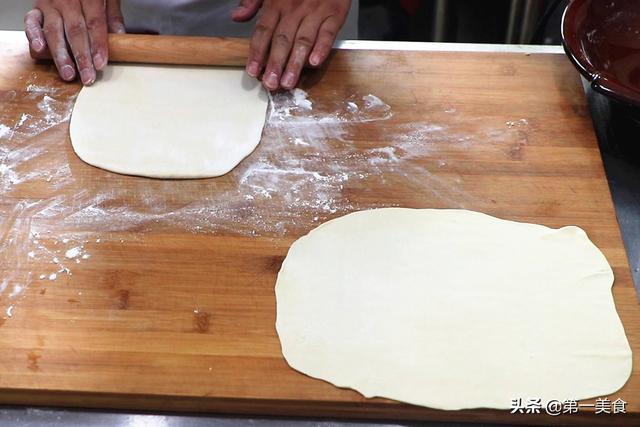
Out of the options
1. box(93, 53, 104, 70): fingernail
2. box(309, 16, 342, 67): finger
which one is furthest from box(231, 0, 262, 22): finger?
box(93, 53, 104, 70): fingernail

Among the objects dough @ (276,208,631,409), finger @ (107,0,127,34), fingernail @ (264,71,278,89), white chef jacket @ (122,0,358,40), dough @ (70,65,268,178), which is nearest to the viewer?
dough @ (276,208,631,409)

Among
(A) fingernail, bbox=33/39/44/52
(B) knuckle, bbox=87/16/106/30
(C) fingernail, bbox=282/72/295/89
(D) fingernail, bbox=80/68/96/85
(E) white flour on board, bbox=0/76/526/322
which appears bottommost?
(E) white flour on board, bbox=0/76/526/322

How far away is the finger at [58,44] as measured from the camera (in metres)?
1.60

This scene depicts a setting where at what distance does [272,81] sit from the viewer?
1.56 m

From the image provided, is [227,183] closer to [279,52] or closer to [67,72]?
[279,52]

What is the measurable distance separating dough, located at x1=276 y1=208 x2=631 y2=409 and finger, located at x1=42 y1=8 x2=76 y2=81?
711mm

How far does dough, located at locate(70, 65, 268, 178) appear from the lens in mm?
1442

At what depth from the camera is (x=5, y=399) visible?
1.12 meters

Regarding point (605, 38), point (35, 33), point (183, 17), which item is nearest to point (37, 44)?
point (35, 33)

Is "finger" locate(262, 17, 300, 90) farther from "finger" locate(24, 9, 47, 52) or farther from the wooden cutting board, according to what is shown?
"finger" locate(24, 9, 47, 52)

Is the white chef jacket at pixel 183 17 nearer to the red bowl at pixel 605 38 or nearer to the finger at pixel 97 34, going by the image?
the finger at pixel 97 34

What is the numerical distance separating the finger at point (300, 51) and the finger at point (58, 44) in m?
0.48

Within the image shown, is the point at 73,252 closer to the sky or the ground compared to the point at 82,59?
closer to the ground

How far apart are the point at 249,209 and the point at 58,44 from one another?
2.09 feet
